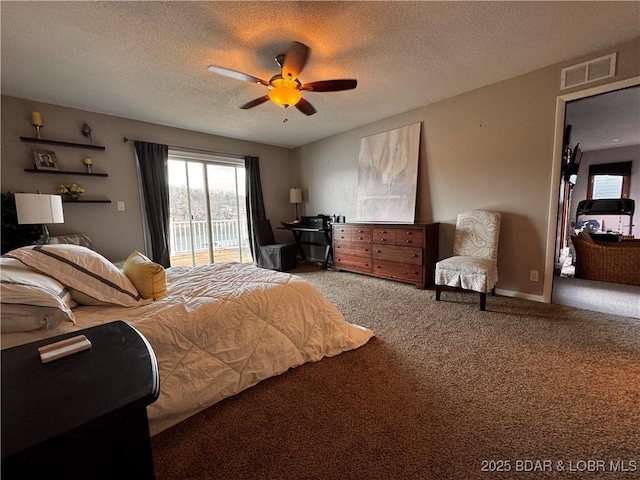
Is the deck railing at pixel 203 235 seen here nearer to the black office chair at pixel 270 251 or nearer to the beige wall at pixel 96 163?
the black office chair at pixel 270 251

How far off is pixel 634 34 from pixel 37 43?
4.82 m

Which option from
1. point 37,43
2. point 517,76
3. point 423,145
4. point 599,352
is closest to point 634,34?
point 517,76

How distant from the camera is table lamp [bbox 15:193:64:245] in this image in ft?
7.51

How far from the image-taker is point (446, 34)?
6.92ft

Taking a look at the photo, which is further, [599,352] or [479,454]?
[599,352]

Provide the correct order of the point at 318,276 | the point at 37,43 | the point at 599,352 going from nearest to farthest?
1. the point at 599,352
2. the point at 37,43
3. the point at 318,276

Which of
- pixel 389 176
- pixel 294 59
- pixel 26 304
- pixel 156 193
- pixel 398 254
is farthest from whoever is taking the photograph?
pixel 389 176

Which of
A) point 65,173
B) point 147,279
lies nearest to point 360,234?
point 147,279

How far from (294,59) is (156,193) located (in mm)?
2933

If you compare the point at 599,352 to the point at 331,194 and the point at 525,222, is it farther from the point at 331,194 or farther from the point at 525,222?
the point at 331,194

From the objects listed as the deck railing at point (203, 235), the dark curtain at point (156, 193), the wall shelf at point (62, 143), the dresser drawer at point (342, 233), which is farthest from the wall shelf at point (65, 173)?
the dresser drawer at point (342, 233)

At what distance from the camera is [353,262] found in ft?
13.9

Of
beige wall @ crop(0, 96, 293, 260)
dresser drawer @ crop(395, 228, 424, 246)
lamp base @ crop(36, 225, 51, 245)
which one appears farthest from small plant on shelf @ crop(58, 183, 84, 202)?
dresser drawer @ crop(395, 228, 424, 246)

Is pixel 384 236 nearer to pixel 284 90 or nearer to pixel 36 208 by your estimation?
pixel 284 90
